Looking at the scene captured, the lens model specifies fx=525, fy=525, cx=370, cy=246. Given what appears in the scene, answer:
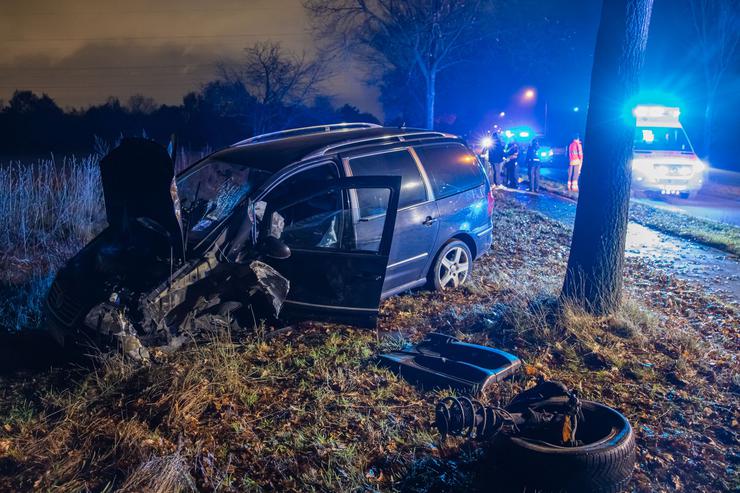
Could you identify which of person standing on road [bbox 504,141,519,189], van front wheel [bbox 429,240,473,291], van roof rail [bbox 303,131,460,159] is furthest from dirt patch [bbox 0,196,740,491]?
person standing on road [bbox 504,141,519,189]

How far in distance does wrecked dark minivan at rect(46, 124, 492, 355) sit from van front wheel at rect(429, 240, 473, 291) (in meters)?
0.56

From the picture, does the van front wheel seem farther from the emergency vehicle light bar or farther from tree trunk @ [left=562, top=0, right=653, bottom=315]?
the emergency vehicle light bar

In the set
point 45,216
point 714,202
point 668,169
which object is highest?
point 668,169

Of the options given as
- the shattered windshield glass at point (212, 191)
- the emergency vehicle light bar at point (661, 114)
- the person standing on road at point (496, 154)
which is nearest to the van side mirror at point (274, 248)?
the shattered windshield glass at point (212, 191)

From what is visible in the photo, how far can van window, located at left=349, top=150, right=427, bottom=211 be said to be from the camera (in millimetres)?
5102

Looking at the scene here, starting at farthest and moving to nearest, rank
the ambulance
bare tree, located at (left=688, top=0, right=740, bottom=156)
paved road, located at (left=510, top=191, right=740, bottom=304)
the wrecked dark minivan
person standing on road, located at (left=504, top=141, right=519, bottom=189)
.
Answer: bare tree, located at (left=688, top=0, right=740, bottom=156), person standing on road, located at (left=504, top=141, right=519, bottom=189), the ambulance, paved road, located at (left=510, top=191, right=740, bottom=304), the wrecked dark minivan

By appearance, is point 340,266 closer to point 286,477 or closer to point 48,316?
point 286,477

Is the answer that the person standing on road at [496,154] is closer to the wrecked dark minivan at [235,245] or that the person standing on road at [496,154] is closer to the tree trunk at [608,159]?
the tree trunk at [608,159]

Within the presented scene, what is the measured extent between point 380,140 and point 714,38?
30459 millimetres

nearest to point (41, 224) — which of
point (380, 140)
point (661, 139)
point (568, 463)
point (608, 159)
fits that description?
point (380, 140)

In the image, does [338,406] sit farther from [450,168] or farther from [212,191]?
[450,168]

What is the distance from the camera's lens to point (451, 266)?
6090mm

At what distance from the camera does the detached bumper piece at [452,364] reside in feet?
12.8

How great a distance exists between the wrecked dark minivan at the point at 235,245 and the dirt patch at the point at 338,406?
0.35 m
